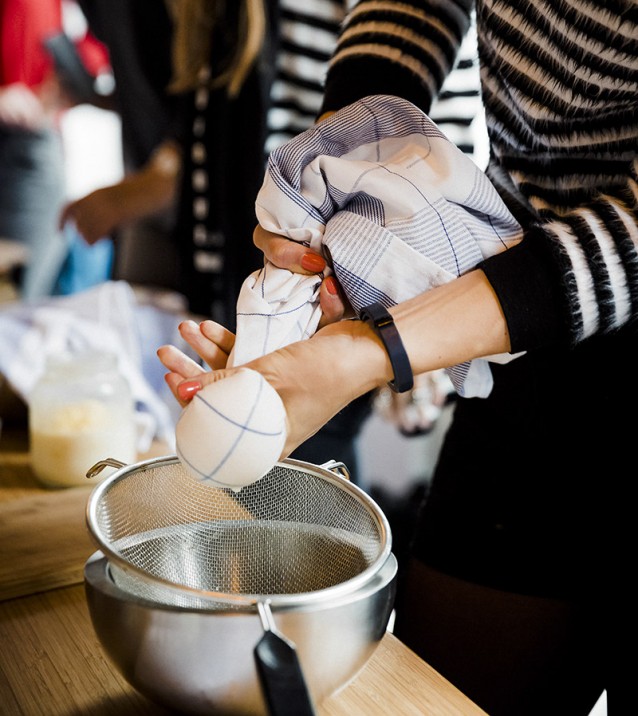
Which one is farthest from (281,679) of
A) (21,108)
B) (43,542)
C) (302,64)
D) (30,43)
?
(30,43)

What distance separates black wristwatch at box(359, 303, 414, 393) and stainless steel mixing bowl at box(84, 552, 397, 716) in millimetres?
156

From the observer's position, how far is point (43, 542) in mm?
862

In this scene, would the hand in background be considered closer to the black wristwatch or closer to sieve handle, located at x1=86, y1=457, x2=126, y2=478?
sieve handle, located at x1=86, y1=457, x2=126, y2=478

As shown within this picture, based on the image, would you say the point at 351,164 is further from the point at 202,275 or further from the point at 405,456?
the point at 405,456

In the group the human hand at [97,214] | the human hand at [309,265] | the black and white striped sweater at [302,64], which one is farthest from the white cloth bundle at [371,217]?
the human hand at [97,214]

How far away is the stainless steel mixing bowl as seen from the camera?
520mm

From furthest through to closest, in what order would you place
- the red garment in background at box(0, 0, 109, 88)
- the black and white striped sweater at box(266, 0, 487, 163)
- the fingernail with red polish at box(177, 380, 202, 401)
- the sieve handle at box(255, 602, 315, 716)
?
the red garment in background at box(0, 0, 109, 88)
the black and white striped sweater at box(266, 0, 487, 163)
the fingernail with red polish at box(177, 380, 202, 401)
the sieve handle at box(255, 602, 315, 716)

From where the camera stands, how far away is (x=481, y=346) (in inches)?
Result: 26.2

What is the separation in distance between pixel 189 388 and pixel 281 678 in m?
0.23

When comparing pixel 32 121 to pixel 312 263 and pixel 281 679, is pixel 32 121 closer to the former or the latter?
pixel 312 263

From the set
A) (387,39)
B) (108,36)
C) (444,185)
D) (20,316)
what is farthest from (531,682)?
(108,36)

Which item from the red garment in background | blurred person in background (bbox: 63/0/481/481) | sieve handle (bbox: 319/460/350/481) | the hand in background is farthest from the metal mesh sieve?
the red garment in background

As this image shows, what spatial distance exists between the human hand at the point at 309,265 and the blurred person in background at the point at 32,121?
8.59 feet

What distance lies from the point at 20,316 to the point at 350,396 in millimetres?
854
